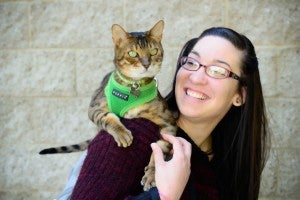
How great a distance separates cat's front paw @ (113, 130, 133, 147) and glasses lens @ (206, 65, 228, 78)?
1.43ft

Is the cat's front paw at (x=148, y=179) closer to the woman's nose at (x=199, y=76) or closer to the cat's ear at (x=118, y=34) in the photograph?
the woman's nose at (x=199, y=76)

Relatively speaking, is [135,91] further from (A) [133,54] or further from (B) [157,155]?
(B) [157,155]

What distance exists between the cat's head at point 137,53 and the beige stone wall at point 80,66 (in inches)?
35.6

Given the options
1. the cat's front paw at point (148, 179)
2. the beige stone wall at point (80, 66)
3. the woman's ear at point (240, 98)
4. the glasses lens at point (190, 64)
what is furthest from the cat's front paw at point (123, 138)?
the beige stone wall at point (80, 66)

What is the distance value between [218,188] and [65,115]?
1.48 m

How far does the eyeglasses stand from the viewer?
5.51ft

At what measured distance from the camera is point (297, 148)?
279cm

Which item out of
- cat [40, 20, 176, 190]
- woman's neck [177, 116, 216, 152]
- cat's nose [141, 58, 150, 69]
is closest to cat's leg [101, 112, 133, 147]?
cat [40, 20, 176, 190]

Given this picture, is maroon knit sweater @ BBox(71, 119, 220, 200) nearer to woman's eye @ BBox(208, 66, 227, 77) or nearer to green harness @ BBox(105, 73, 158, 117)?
green harness @ BBox(105, 73, 158, 117)

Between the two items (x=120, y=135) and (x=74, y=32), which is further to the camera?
(x=74, y=32)

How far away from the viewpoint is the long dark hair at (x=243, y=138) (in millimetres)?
1842

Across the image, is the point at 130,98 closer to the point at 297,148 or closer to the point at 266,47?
the point at 266,47

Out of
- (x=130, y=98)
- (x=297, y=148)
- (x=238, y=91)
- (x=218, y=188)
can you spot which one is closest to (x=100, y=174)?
(x=130, y=98)

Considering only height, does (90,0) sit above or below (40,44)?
above
